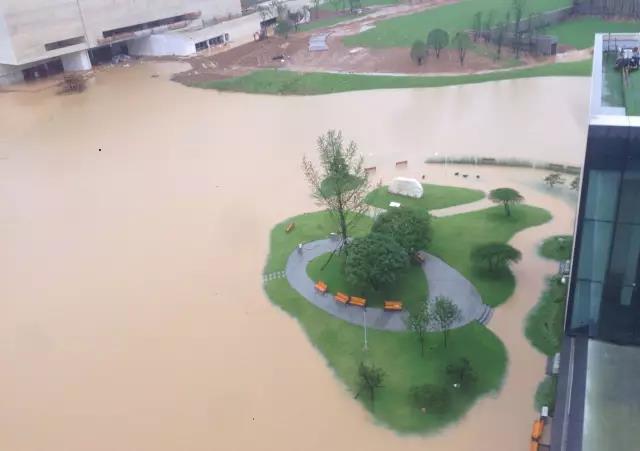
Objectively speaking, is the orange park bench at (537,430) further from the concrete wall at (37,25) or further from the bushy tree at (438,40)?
the concrete wall at (37,25)

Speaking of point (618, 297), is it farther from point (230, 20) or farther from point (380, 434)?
point (230, 20)

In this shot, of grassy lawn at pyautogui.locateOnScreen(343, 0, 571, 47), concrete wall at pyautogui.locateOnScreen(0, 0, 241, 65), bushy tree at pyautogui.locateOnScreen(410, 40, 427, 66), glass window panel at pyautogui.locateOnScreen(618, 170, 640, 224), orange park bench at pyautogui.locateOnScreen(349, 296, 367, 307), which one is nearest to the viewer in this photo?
glass window panel at pyautogui.locateOnScreen(618, 170, 640, 224)

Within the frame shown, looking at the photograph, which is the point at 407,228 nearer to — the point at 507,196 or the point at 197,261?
the point at 507,196

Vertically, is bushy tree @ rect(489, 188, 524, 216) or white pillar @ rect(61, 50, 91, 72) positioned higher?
white pillar @ rect(61, 50, 91, 72)

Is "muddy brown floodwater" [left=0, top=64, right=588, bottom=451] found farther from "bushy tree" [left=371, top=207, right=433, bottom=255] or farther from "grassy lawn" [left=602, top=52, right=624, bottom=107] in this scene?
"grassy lawn" [left=602, top=52, right=624, bottom=107]

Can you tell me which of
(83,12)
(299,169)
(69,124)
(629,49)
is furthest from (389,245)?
(83,12)

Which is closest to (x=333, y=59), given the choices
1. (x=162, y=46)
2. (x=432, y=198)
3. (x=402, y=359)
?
(x=162, y=46)

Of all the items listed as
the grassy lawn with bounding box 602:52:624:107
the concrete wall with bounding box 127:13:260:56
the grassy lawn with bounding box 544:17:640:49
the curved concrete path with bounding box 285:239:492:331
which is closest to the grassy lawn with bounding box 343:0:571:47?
the grassy lawn with bounding box 544:17:640:49
